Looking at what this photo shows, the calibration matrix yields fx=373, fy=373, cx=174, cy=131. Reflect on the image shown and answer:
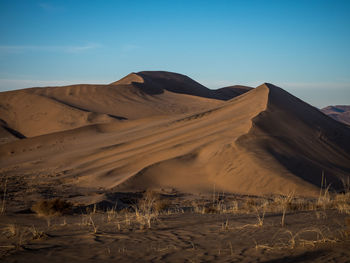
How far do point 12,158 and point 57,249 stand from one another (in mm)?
17654

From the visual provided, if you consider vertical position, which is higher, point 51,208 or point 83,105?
point 83,105

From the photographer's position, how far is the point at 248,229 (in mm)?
5977

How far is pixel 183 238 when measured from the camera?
542 centimetres

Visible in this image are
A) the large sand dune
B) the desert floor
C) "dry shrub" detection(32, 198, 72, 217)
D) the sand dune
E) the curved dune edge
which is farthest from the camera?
the sand dune

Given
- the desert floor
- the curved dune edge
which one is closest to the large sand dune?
the curved dune edge

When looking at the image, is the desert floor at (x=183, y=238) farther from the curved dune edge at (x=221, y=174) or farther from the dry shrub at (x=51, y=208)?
the curved dune edge at (x=221, y=174)

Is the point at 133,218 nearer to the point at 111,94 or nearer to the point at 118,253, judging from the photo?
the point at 118,253

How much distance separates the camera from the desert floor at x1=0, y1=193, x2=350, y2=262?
4.43m

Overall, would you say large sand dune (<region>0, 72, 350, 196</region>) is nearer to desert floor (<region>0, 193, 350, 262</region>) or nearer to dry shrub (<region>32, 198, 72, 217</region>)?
dry shrub (<region>32, 198, 72, 217</region>)

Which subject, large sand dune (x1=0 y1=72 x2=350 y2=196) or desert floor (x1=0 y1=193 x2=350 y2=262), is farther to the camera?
large sand dune (x1=0 y1=72 x2=350 y2=196)

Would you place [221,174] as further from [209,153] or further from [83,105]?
[83,105]

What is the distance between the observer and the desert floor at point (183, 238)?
4434 millimetres

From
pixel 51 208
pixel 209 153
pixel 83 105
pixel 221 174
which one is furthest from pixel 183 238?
pixel 83 105

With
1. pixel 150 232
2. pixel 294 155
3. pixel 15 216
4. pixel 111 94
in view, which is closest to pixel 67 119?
pixel 111 94
